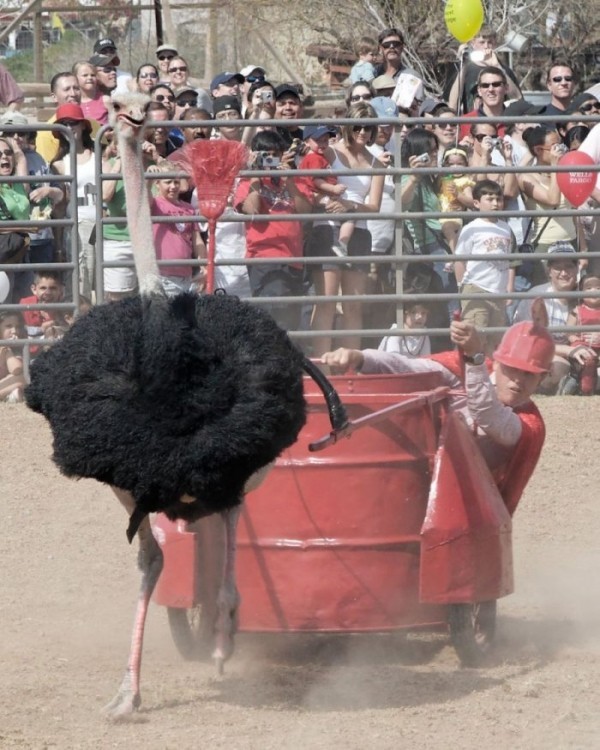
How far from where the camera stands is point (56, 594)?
6.50m

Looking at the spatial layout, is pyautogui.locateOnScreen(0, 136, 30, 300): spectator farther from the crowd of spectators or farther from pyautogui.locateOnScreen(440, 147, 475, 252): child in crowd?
pyautogui.locateOnScreen(440, 147, 475, 252): child in crowd

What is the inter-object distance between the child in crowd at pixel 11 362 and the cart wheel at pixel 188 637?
13.9 feet

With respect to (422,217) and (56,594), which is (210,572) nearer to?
(56,594)

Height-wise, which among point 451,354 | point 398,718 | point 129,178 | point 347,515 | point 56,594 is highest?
point 129,178

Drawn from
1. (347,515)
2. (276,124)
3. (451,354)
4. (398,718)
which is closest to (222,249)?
(276,124)

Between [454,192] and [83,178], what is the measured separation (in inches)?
99.2

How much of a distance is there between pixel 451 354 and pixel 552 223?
4152 millimetres

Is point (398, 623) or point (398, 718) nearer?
point (398, 718)

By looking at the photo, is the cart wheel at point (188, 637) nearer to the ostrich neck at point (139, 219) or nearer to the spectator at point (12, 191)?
the ostrich neck at point (139, 219)

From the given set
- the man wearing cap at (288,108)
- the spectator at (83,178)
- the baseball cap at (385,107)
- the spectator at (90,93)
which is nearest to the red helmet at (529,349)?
the man wearing cap at (288,108)

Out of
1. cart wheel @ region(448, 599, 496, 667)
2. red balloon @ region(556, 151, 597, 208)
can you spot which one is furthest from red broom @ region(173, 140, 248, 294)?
red balloon @ region(556, 151, 597, 208)

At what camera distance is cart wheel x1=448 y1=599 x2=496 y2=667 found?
5.12 metres

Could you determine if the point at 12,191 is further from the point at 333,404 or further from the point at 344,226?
the point at 333,404

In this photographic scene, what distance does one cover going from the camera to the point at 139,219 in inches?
186
